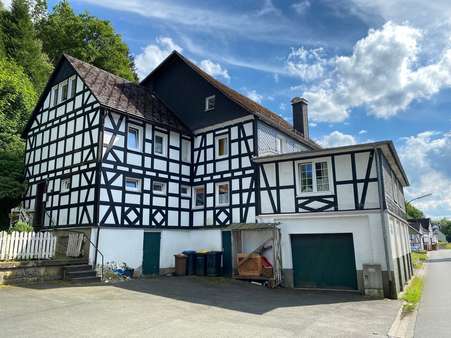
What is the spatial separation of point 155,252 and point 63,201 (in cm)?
505

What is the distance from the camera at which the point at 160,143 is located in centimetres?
1950

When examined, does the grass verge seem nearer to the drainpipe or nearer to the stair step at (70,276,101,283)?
the drainpipe

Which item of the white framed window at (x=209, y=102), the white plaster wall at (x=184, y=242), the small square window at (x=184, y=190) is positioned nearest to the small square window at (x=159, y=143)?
the small square window at (x=184, y=190)

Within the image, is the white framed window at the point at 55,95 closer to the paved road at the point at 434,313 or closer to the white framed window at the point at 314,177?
the white framed window at the point at 314,177

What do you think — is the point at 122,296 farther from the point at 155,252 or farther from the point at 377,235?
the point at 377,235

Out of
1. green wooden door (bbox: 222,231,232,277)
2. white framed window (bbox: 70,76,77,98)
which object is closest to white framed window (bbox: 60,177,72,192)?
white framed window (bbox: 70,76,77,98)

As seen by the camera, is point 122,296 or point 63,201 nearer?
point 122,296

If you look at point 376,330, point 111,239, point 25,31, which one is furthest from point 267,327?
point 25,31

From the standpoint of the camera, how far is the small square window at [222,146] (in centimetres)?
1945

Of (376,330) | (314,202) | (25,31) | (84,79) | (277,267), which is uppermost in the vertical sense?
(25,31)

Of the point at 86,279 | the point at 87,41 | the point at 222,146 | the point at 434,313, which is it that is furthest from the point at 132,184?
the point at 87,41

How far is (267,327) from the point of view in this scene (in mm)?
8078

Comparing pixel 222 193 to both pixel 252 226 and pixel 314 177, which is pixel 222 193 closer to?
pixel 252 226

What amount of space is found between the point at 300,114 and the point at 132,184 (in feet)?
43.7
